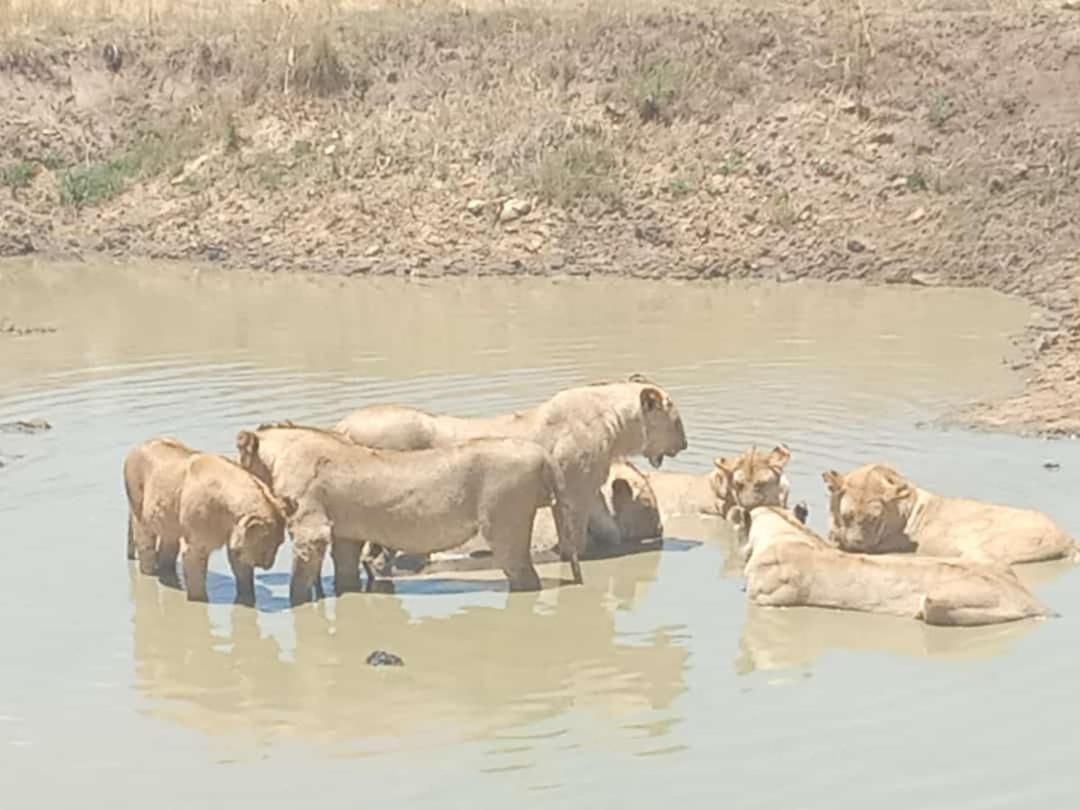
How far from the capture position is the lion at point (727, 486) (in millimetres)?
12789

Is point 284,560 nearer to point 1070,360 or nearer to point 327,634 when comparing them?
point 327,634

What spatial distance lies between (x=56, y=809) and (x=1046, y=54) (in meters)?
25.4

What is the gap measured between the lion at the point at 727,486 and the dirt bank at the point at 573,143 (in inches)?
459

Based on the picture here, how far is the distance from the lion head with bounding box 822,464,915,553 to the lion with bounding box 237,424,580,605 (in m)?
1.78

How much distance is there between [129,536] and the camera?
1249 cm

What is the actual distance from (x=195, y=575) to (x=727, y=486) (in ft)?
11.3

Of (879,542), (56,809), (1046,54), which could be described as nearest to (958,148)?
(1046,54)

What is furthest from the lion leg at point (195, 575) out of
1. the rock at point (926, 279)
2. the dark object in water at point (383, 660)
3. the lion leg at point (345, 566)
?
the rock at point (926, 279)

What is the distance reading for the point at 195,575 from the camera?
1160 centimetres

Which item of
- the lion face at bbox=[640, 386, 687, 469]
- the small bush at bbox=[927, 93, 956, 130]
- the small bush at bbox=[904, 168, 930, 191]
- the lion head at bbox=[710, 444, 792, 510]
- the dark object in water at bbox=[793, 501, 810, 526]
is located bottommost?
the dark object in water at bbox=[793, 501, 810, 526]

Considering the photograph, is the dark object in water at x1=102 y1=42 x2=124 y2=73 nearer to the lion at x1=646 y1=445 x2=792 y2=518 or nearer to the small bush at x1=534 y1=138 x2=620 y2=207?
the small bush at x1=534 y1=138 x2=620 y2=207

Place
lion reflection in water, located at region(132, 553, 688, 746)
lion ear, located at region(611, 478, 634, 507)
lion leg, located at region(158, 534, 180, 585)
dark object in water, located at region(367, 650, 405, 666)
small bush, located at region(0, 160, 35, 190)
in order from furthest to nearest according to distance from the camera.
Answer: small bush, located at region(0, 160, 35, 190) → lion ear, located at region(611, 478, 634, 507) → lion leg, located at region(158, 534, 180, 585) → dark object in water, located at region(367, 650, 405, 666) → lion reflection in water, located at region(132, 553, 688, 746)

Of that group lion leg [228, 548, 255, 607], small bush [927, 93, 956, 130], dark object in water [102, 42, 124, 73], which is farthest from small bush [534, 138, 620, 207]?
lion leg [228, 548, 255, 607]

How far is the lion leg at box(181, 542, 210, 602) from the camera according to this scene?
11547 millimetres
